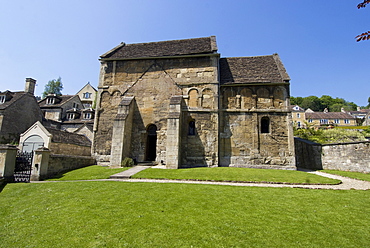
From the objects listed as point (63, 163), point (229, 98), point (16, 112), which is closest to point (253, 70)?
point (229, 98)

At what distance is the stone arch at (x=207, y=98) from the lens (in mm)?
17750

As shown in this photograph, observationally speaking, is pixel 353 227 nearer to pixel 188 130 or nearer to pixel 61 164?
pixel 188 130

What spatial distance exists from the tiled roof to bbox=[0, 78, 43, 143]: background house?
15824 millimetres

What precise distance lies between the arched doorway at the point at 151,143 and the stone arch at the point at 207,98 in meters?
5.01

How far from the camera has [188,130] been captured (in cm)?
1755

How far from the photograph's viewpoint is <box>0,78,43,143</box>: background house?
81.4 feet

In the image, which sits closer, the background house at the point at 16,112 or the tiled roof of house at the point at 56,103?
the background house at the point at 16,112

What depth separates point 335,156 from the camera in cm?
1684

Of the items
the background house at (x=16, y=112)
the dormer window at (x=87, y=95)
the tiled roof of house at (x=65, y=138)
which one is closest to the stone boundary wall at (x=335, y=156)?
the tiled roof of house at (x=65, y=138)

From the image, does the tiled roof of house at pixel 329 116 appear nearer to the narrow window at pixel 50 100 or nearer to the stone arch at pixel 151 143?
the stone arch at pixel 151 143

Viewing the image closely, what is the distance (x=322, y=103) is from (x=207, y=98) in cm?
10166

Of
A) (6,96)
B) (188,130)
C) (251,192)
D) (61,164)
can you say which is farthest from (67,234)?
(6,96)

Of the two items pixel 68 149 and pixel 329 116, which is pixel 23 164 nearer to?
pixel 68 149

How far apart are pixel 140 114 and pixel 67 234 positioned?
47.2ft
